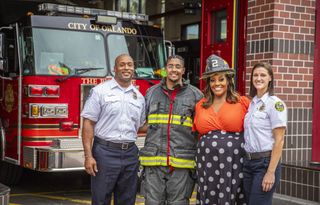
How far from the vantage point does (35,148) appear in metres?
7.03

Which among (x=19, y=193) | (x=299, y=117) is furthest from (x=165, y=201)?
(x=19, y=193)

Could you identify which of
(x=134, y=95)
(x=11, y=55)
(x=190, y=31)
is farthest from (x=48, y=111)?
(x=190, y=31)

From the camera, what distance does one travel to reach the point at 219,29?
332 inches

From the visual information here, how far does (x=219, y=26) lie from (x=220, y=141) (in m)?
4.51

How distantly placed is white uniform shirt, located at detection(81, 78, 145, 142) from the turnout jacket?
0.31 metres

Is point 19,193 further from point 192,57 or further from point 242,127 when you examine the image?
point 192,57

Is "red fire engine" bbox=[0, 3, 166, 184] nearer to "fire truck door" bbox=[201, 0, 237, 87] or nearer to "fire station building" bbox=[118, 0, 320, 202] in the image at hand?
"fire truck door" bbox=[201, 0, 237, 87]

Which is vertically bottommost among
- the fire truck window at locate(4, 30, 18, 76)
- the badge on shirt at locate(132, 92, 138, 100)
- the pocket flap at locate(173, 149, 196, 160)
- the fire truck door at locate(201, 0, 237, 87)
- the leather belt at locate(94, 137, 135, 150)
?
the pocket flap at locate(173, 149, 196, 160)

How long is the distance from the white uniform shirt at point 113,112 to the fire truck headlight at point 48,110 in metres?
2.49

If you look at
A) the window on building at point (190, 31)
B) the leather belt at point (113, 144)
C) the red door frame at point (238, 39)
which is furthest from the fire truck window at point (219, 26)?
the window on building at point (190, 31)

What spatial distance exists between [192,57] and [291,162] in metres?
7.37

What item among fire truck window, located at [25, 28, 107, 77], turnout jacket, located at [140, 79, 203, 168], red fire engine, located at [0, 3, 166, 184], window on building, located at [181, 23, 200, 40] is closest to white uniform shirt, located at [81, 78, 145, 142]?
turnout jacket, located at [140, 79, 203, 168]

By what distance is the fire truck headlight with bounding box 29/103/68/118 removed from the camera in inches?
281

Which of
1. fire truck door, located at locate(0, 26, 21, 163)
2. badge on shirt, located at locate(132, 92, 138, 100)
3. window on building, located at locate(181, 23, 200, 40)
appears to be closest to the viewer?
badge on shirt, located at locate(132, 92, 138, 100)
